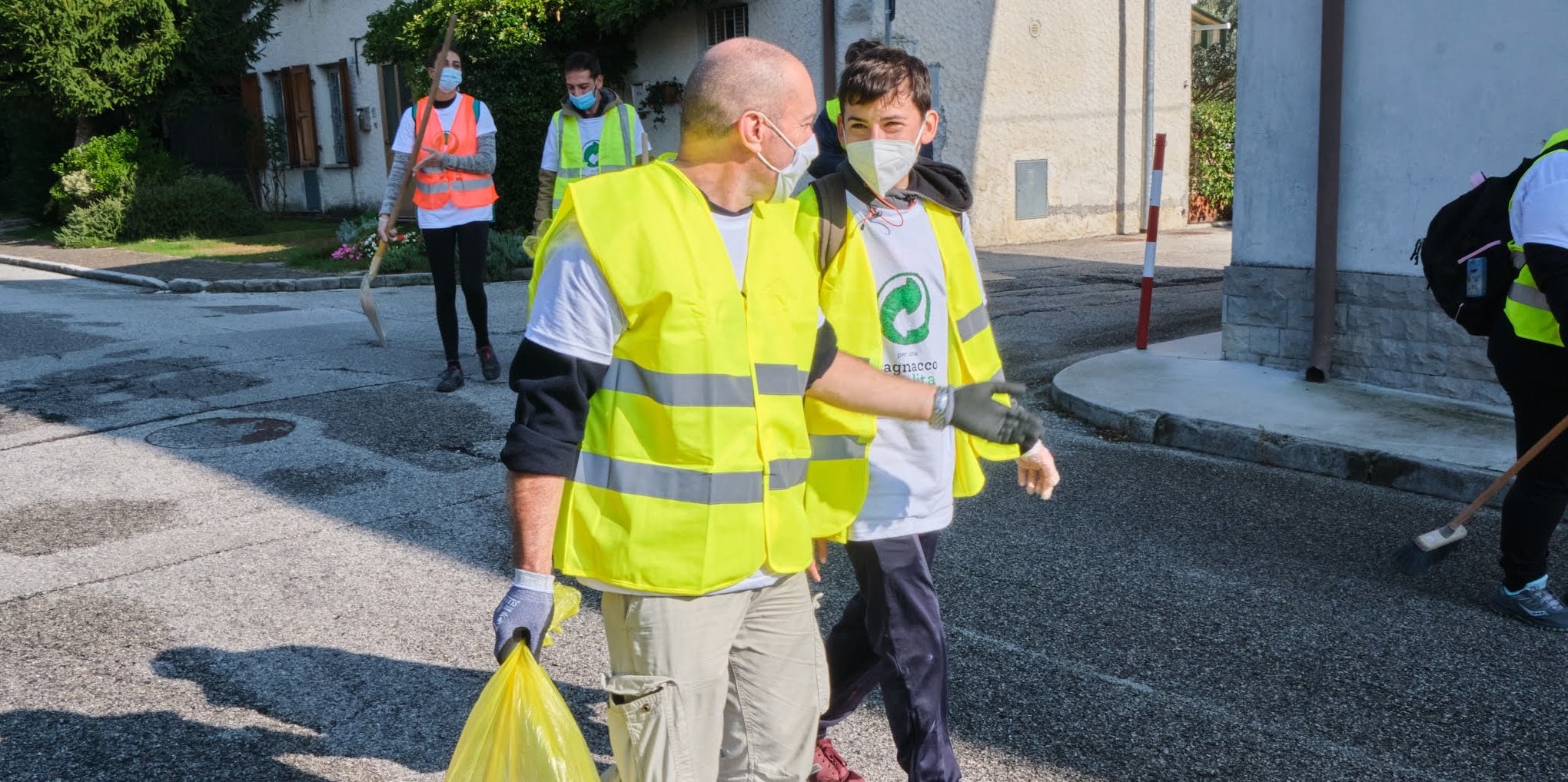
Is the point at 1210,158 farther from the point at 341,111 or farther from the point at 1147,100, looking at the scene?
the point at 341,111

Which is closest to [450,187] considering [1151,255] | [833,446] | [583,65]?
[583,65]

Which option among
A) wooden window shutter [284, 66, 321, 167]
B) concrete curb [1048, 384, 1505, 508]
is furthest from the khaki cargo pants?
wooden window shutter [284, 66, 321, 167]

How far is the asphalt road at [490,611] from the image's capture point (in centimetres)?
352

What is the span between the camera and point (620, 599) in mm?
2350

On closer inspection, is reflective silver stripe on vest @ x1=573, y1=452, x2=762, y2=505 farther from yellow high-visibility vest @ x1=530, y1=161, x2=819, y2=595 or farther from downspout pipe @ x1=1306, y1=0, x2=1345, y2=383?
downspout pipe @ x1=1306, y1=0, x2=1345, y2=383

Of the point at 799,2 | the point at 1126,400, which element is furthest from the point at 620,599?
the point at 799,2

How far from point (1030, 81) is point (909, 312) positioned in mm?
15470

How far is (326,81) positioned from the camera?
2448 cm

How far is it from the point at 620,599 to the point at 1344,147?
652cm

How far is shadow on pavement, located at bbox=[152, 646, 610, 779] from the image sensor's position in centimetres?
355

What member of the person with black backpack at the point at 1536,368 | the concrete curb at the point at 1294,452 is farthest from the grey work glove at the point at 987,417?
the concrete curb at the point at 1294,452

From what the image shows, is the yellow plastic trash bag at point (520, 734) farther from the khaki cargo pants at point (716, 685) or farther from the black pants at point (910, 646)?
the black pants at point (910, 646)

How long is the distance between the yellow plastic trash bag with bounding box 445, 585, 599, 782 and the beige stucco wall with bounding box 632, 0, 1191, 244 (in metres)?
14.5

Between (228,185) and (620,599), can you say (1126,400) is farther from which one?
(228,185)
